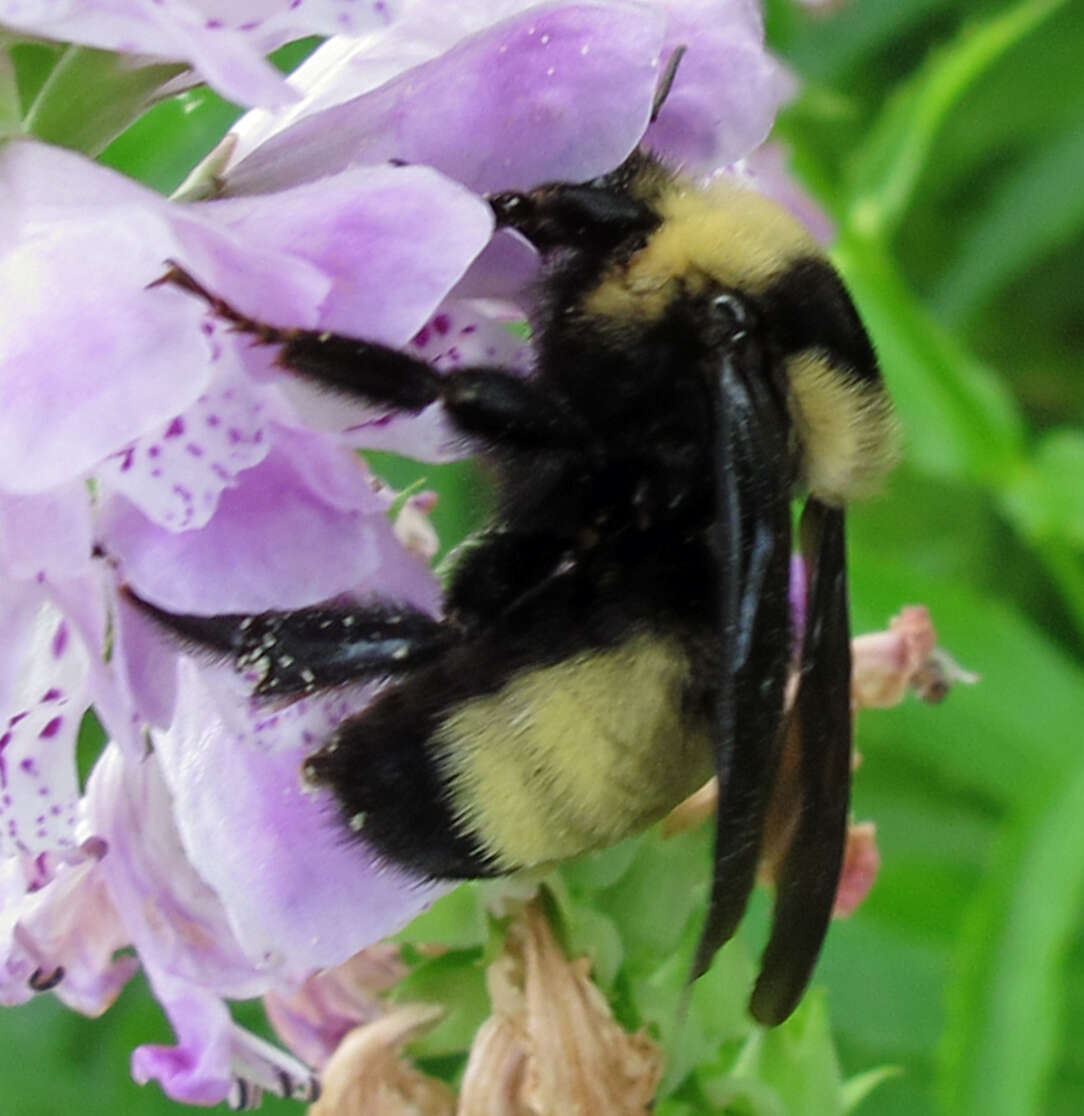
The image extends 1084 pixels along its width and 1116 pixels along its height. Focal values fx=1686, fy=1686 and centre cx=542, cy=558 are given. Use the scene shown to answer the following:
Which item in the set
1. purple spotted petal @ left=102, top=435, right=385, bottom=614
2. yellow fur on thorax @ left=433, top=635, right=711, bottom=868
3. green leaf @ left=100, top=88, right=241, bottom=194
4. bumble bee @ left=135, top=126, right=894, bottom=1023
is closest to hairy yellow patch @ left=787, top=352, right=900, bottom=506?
bumble bee @ left=135, top=126, right=894, bottom=1023

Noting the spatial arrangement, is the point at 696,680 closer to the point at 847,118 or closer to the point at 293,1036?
the point at 293,1036

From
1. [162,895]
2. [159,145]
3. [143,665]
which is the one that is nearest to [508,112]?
[143,665]

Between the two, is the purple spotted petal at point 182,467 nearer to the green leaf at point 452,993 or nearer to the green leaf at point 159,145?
the green leaf at point 452,993

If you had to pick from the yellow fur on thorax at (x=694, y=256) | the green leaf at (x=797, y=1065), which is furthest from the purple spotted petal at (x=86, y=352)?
the green leaf at (x=797, y=1065)

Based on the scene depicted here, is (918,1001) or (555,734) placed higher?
(555,734)

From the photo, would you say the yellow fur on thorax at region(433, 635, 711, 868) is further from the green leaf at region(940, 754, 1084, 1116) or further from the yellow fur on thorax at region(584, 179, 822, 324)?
the green leaf at region(940, 754, 1084, 1116)

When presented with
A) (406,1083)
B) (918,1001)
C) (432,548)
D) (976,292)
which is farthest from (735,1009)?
(976,292)
